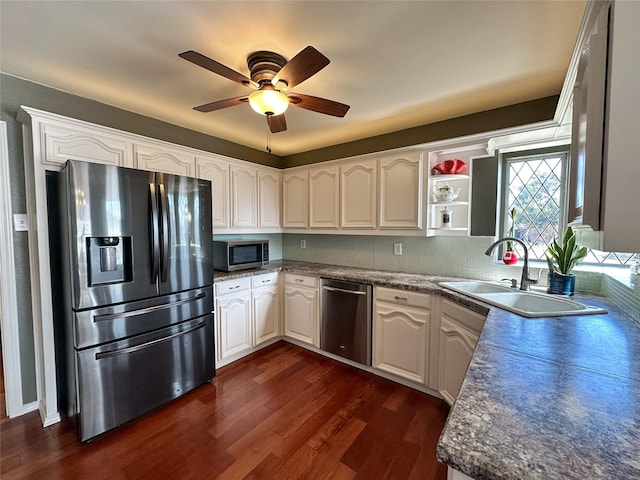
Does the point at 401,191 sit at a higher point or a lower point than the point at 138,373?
higher

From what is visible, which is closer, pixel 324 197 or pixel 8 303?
pixel 8 303

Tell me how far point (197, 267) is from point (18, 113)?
1.54 m

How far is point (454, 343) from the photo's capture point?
6.25 feet

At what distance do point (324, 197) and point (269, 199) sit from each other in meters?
0.72

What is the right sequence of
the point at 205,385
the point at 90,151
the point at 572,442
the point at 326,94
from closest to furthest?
the point at 572,442, the point at 90,151, the point at 326,94, the point at 205,385

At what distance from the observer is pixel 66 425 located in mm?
1833

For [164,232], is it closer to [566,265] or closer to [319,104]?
[319,104]

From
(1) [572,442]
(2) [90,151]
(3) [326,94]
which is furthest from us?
(3) [326,94]

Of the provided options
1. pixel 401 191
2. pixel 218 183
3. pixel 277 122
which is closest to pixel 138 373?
pixel 218 183

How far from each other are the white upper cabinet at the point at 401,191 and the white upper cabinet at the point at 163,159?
1852 mm

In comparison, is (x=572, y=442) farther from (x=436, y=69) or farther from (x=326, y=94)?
(x=326, y=94)

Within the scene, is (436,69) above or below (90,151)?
above

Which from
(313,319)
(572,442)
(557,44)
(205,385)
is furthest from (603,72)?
(205,385)

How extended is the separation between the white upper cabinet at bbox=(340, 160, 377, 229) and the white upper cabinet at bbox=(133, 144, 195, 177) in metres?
1.55
